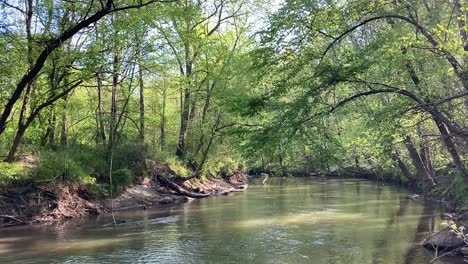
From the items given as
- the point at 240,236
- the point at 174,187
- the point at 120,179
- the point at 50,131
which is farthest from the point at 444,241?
the point at 50,131

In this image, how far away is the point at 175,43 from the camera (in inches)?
1163

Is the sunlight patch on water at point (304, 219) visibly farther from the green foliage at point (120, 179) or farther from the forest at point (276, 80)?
the green foliage at point (120, 179)

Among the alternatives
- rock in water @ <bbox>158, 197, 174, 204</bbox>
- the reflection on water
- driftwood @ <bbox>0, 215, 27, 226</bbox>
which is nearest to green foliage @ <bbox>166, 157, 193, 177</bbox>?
rock in water @ <bbox>158, 197, 174, 204</bbox>

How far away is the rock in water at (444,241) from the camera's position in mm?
14258

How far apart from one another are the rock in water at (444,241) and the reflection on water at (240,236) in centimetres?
36

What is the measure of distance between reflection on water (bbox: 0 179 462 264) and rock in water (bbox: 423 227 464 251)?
356 millimetres

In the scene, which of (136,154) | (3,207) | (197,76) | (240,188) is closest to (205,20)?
(197,76)

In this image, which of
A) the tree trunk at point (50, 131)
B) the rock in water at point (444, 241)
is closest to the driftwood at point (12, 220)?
the tree trunk at point (50, 131)

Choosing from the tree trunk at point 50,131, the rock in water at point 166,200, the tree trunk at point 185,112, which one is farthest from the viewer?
the tree trunk at point 185,112

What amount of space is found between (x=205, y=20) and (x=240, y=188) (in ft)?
45.2

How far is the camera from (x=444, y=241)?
14.6 metres

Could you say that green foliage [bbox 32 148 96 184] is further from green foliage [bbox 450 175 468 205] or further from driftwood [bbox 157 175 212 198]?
green foliage [bbox 450 175 468 205]

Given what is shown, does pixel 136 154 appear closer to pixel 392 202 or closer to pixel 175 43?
pixel 175 43

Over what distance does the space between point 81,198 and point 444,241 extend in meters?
16.4
